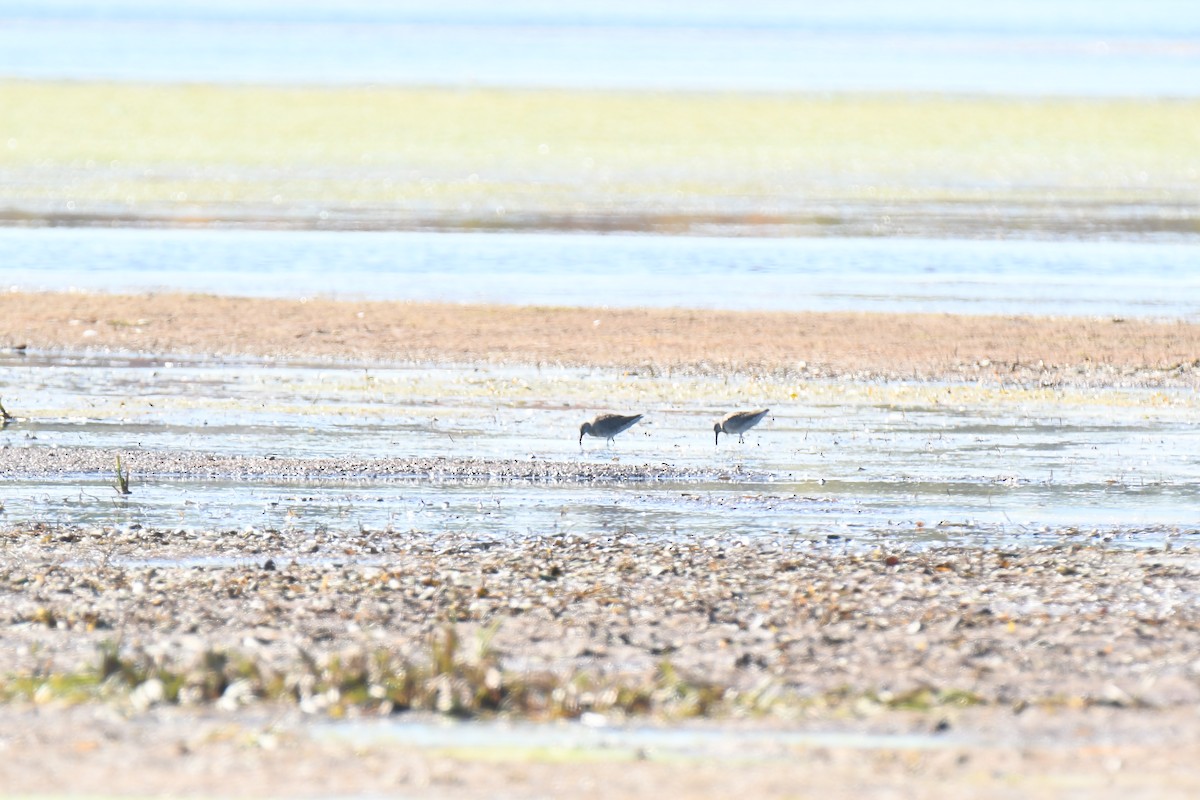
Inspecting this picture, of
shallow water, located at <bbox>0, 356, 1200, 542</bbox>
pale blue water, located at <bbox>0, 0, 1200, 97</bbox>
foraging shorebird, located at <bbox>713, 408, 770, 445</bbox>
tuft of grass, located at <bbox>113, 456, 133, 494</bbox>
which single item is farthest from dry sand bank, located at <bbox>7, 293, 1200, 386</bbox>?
pale blue water, located at <bbox>0, 0, 1200, 97</bbox>

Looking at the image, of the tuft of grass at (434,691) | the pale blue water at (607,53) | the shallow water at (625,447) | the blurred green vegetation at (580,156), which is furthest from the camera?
the pale blue water at (607,53)

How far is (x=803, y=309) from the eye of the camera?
24016mm

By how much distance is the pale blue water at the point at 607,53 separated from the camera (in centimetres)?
7319

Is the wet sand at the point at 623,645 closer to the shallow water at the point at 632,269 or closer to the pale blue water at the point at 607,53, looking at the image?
the shallow water at the point at 632,269

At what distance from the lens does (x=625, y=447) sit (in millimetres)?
15367

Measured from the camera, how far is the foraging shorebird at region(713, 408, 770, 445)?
1499cm

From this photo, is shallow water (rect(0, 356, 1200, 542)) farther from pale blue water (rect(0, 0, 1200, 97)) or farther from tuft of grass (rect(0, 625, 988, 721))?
pale blue water (rect(0, 0, 1200, 97))

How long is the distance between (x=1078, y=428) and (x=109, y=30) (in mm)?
136125

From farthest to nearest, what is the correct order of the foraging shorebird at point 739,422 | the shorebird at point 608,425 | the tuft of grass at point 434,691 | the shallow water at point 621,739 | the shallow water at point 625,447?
the foraging shorebird at point 739,422, the shorebird at point 608,425, the shallow water at point 625,447, the tuft of grass at point 434,691, the shallow water at point 621,739

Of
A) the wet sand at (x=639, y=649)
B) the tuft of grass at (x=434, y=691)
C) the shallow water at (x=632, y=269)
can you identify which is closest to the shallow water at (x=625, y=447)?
the wet sand at (x=639, y=649)

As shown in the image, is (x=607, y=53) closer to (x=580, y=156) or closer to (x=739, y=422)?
(x=580, y=156)

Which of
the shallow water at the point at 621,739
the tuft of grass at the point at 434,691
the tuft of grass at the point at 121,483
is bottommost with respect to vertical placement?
the shallow water at the point at 621,739

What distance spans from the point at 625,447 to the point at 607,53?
315 feet

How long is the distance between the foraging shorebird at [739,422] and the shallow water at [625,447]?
0.59ft
